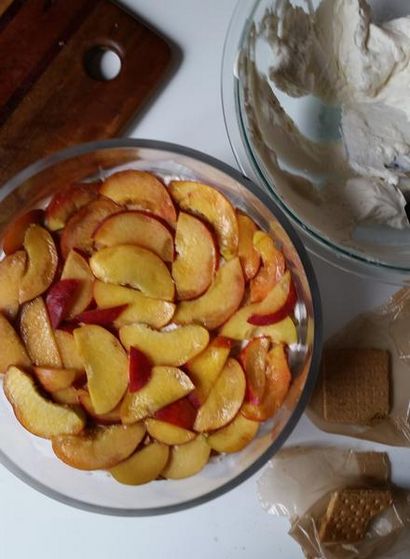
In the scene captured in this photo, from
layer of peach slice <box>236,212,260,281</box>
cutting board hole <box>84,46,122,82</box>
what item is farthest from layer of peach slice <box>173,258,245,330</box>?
cutting board hole <box>84,46,122,82</box>

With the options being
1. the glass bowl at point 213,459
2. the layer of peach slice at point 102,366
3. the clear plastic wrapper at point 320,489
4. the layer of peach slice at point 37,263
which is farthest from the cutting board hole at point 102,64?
the clear plastic wrapper at point 320,489

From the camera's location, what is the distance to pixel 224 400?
892 mm

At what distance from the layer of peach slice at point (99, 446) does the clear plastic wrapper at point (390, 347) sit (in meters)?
0.26

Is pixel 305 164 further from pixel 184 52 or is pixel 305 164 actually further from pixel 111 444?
pixel 111 444

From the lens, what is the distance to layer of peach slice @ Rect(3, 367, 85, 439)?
2.85 ft

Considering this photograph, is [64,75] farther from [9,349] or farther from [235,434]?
[235,434]

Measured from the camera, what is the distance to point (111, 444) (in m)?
0.88

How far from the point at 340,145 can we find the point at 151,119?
262mm

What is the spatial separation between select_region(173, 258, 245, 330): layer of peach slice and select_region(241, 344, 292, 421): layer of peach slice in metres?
0.08

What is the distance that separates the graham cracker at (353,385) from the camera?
0.98 m

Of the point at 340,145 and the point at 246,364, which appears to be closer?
the point at 246,364

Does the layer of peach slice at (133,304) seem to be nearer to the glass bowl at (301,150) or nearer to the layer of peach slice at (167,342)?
the layer of peach slice at (167,342)

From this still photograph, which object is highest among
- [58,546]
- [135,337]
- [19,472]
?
[135,337]

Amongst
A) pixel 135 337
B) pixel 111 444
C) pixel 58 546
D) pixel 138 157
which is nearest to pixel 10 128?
pixel 138 157
